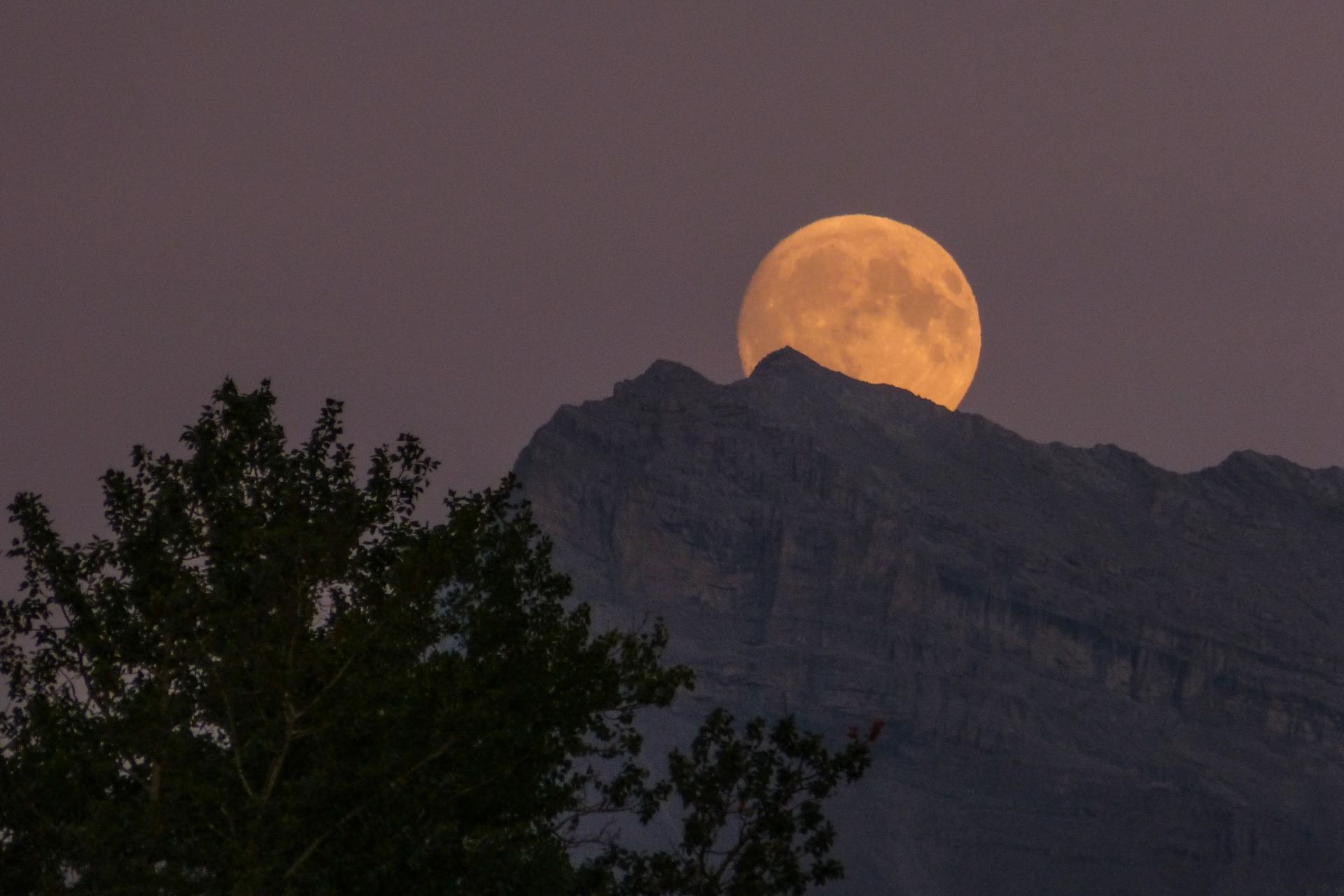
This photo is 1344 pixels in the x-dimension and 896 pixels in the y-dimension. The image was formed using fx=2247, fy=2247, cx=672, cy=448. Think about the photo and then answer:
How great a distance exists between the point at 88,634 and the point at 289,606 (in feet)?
14.0

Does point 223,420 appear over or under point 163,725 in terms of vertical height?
over

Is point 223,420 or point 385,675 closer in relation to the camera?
point 385,675

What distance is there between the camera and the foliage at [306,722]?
34500mm

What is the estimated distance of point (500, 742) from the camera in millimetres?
39094

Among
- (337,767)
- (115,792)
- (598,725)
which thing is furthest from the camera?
(598,725)

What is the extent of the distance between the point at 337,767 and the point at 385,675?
1.89 meters

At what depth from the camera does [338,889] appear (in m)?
35.5

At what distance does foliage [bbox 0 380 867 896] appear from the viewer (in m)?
34.5

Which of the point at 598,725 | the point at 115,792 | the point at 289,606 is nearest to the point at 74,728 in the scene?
the point at 115,792

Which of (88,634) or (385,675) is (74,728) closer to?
(88,634)

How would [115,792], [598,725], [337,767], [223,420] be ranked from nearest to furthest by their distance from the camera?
[337,767] → [115,792] → [223,420] → [598,725]

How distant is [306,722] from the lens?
116 ft

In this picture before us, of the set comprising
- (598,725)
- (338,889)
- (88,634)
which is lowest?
(338,889)

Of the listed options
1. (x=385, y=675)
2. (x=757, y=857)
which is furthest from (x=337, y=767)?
(x=757, y=857)
